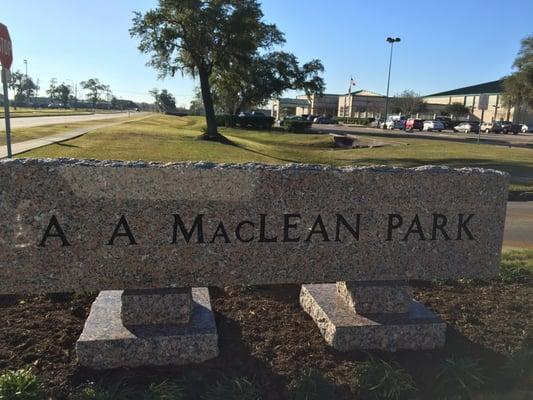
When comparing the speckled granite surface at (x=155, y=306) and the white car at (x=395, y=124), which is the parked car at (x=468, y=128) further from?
the speckled granite surface at (x=155, y=306)

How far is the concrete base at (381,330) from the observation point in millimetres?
3236

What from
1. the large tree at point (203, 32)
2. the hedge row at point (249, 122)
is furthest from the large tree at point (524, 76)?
the large tree at point (203, 32)

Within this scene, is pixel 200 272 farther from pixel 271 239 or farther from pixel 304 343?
pixel 304 343

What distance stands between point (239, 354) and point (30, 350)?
1280mm

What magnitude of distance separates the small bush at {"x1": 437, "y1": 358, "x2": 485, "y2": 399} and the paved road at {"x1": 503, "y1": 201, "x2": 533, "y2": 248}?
438 centimetres

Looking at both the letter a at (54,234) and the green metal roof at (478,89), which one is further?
the green metal roof at (478,89)

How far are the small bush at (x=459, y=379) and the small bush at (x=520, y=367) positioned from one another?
162 mm

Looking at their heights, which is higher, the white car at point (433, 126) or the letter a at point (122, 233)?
the white car at point (433, 126)

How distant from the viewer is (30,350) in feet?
10.1

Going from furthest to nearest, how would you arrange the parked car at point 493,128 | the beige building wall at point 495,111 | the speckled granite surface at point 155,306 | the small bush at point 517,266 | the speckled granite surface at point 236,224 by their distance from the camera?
the beige building wall at point 495,111 → the parked car at point 493,128 → the small bush at point 517,266 → the speckled granite surface at point 155,306 → the speckled granite surface at point 236,224

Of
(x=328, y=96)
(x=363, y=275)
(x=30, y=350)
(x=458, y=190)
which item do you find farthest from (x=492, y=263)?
(x=328, y=96)

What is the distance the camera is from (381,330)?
3.25m

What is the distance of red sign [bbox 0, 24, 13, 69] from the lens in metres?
7.55

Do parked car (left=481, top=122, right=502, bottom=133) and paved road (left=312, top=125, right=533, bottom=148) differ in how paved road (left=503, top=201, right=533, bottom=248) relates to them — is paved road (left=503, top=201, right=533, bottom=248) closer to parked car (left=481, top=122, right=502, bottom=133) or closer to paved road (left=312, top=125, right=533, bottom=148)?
paved road (left=312, top=125, right=533, bottom=148)
